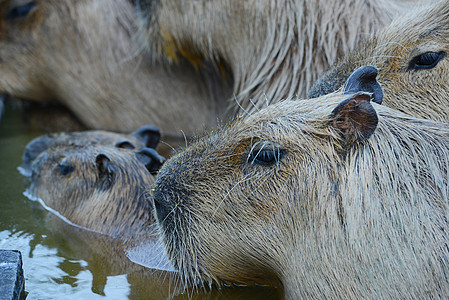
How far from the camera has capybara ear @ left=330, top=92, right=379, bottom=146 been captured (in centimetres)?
194

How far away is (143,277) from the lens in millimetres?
2641

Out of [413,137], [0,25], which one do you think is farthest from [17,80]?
[413,137]

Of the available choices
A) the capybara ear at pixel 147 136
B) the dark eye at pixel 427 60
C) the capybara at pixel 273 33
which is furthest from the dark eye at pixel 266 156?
the capybara ear at pixel 147 136

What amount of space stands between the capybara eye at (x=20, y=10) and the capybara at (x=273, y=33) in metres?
1.17

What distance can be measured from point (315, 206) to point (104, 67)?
2971 mm

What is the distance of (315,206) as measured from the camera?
1.97m

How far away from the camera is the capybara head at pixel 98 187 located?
309 cm

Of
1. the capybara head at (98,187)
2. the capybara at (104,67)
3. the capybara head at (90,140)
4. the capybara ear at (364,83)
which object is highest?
the capybara at (104,67)

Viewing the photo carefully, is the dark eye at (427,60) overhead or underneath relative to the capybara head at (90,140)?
underneath

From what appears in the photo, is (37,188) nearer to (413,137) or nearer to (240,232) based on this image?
(240,232)

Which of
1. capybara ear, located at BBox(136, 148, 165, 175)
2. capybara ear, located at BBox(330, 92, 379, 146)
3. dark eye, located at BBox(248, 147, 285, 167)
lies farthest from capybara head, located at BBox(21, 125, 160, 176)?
capybara ear, located at BBox(330, 92, 379, 146)

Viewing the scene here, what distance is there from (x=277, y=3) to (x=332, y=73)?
873 millimetres

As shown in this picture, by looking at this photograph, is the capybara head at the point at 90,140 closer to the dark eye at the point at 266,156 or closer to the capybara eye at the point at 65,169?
the capybara eye at the point at 65,169

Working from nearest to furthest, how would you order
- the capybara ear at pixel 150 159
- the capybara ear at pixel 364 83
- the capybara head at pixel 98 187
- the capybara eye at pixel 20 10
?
1. the capybara ear at pixel 364 83
2. the capybara head at pixel 98 187
3. the capybara ear at pixel 150 159
4. the capybara eye at pixel 20 10
